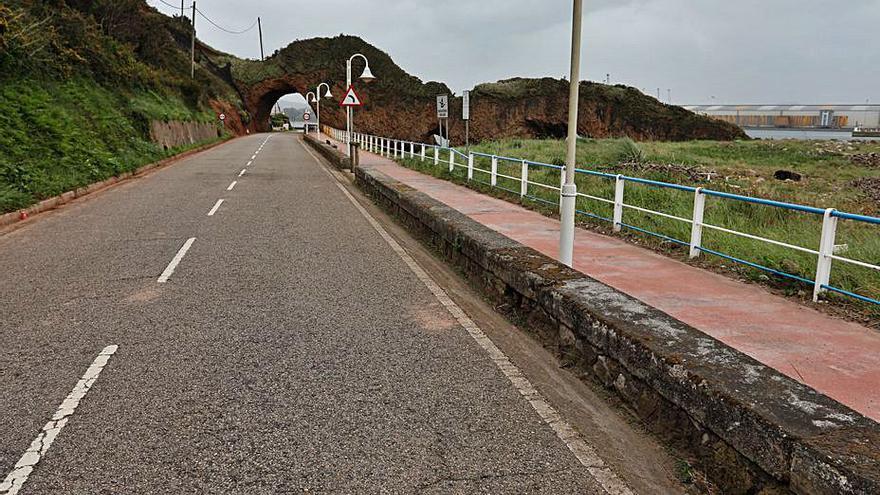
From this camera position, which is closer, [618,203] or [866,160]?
[618,203]

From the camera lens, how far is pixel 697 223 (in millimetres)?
7223

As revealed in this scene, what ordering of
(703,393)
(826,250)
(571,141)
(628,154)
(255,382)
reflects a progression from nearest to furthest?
(703,393)
(255,382)
(826,250)
(571,141)
(628,154)

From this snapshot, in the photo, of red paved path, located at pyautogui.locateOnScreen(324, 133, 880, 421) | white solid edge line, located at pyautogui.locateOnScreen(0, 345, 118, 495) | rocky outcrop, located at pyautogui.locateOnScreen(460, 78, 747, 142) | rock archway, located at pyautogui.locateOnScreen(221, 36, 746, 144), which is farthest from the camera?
rock archway, located at pyautogui.locateOnScreen(221, 36, 746, 144)

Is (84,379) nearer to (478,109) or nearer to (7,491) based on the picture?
(7,491)

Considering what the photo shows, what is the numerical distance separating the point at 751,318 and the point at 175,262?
21.5 feet

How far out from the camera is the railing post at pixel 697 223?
7.12 m

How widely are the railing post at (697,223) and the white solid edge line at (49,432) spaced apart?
20.7 ft

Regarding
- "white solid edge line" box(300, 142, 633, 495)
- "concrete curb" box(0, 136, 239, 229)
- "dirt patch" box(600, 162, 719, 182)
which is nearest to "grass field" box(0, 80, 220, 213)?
"concrete curb" box(0, 136, 239, 229)

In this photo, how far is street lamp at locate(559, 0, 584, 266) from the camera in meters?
5.61

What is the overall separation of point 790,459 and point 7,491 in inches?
140

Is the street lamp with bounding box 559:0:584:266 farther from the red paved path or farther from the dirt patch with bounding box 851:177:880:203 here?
the dirt patch with bounding box 851:177:880:203

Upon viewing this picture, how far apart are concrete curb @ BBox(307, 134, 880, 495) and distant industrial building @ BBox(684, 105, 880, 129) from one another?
99205mm

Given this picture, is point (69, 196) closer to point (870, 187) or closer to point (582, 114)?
point (870, 187)

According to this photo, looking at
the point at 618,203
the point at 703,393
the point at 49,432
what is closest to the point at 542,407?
the point at 703,393
